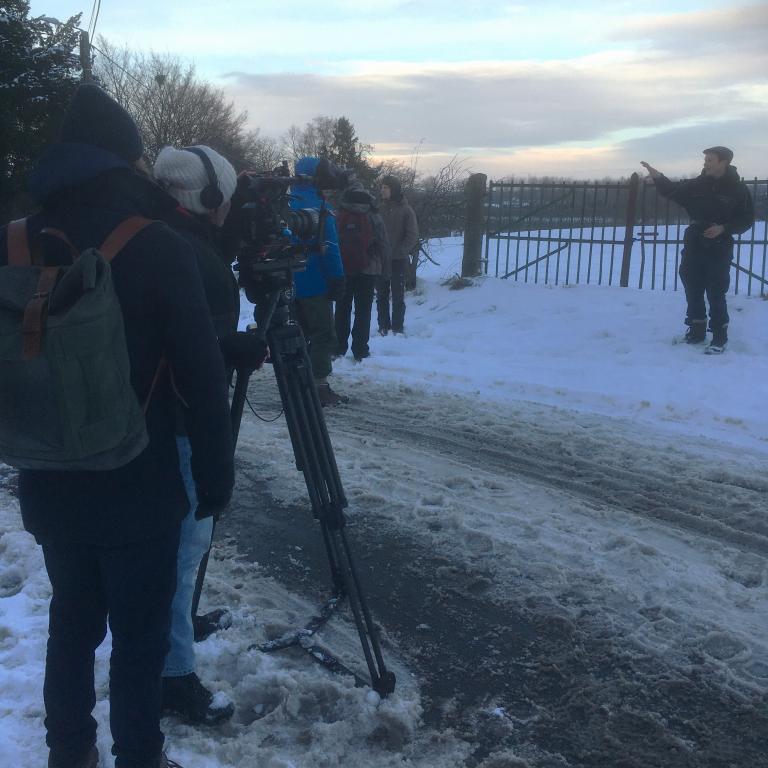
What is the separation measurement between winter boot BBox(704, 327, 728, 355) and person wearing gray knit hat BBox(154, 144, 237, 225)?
703 centimetres

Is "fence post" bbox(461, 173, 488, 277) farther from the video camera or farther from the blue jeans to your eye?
the blue jeans

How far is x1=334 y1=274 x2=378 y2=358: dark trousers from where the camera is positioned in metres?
8.32

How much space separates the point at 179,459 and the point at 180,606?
0.68 meters

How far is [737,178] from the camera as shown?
862 cm

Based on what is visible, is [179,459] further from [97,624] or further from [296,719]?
→ [296,719]

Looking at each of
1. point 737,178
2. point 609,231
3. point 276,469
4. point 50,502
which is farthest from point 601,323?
point 609,231

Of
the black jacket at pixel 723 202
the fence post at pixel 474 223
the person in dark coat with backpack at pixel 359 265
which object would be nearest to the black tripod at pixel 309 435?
the person in dark coat with backpack at pixel 359 265

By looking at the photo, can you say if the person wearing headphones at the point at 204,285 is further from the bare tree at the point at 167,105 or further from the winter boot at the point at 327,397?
the bare tree at the point at 167,105

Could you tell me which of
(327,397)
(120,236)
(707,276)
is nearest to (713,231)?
(707,276)

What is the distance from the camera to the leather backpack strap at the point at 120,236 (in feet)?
6.82

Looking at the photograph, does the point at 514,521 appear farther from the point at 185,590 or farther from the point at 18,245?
the point at 18,245

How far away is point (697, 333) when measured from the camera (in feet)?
29.2

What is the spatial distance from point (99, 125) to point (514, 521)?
3.19 metres

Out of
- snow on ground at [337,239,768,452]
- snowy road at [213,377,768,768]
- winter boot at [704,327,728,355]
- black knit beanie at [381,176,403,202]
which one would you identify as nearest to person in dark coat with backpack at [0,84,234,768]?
snowy road at [213,377,768,768]
